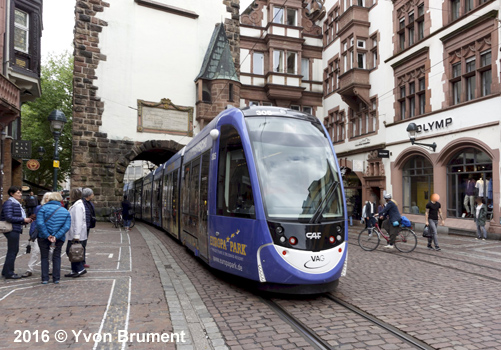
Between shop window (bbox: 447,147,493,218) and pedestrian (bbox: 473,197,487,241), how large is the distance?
0.90 meters

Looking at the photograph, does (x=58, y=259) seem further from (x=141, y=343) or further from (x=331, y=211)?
(x=331, y=211)

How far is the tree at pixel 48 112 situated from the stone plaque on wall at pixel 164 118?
1293cm

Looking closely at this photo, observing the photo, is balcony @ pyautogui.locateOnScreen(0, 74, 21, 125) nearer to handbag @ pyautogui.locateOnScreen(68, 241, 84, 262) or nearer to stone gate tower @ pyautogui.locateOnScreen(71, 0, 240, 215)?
stone gate tower @ pyautogui.locateOnScreen(71, 0, 240, 215)

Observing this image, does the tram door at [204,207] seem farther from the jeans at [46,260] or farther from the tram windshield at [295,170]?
the jeans at [46,260]

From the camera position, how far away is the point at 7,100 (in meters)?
14.1

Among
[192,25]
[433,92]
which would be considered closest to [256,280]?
[433,92]

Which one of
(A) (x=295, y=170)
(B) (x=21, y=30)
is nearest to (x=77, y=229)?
(A) (x=295, y=170)

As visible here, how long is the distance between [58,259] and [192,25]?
2198cm

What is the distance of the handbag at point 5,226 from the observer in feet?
23.4

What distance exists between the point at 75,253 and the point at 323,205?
14.0ft

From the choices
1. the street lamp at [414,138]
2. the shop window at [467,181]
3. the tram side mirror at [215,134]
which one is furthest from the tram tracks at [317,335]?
the street lamp at [414,138]

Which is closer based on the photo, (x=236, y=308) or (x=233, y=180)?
(x=236, y=308)

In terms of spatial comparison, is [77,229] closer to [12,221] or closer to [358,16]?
[12,221]

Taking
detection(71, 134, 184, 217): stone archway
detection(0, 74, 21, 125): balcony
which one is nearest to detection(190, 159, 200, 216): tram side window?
detection(0, 74, 21, 125): balcony
